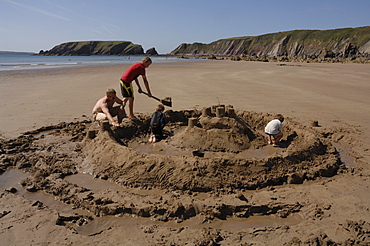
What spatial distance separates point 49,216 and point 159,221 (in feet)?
4.50

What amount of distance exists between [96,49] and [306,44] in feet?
265

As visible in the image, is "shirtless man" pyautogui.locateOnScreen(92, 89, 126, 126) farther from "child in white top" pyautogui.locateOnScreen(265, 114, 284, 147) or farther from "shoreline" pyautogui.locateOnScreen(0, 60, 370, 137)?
"child in white top" pyautogui.locateOnScreen(265, 114, 284, 147)

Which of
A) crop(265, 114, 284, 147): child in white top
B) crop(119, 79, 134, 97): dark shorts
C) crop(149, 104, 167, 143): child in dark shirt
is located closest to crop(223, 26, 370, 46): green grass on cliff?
crop(265, 114, 284, 147): child in white top

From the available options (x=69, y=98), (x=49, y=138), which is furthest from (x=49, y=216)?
(x=69, y=98)

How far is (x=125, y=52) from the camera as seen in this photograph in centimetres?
11738

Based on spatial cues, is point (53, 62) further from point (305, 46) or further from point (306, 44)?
point (306, 44)

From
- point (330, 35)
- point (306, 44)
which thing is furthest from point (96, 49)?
point (330, 35)

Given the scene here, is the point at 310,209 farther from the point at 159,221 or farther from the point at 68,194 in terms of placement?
the point at 68,194

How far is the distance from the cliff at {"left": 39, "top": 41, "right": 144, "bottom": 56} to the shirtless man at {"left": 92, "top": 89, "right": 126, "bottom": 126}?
369 feet

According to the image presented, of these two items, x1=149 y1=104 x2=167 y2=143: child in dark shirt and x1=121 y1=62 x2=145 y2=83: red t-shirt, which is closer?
x1=149 y1=104 x2=167 y2=143: child in dark shirt

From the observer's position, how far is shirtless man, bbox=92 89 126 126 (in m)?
6.47

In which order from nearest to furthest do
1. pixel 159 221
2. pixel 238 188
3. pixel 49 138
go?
pixel 159 221, pixel 238 188, pixel 49 138

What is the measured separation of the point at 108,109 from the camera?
22.0 ft

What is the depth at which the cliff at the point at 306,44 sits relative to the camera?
58750 mm
